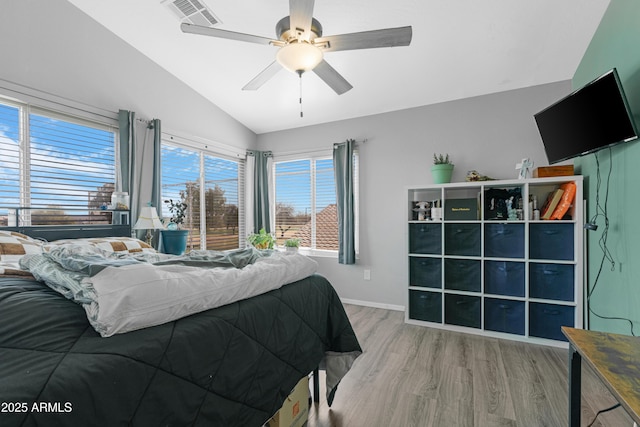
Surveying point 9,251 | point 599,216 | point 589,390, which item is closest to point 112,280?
point 9,251

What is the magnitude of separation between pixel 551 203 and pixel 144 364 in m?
3.26

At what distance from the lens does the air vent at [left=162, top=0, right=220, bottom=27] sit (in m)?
2.36

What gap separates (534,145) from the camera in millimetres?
3068

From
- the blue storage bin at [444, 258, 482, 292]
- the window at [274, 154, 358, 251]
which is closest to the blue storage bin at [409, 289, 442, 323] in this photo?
the blue storage bin at [444, 258, 482, 292]

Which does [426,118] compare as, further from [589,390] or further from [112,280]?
[112,280]

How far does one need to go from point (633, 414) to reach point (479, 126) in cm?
312

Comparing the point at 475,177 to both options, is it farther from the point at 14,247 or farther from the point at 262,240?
the point at 14,247

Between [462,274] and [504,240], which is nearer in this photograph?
[504,240]

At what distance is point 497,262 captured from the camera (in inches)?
113

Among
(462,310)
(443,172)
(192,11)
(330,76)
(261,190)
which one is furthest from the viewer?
(261,190)

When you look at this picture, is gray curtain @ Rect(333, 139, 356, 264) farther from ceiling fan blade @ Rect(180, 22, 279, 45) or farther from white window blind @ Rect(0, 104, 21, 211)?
white window blind @ Rect(0, 104, 21, 211)

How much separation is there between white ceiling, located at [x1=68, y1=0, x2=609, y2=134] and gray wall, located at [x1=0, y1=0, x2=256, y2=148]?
133 mm

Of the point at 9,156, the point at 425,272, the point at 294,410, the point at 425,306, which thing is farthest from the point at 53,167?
the point at 425,306

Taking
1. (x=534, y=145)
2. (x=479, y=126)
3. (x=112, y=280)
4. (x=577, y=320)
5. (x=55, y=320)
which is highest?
(x=479, y=126)
